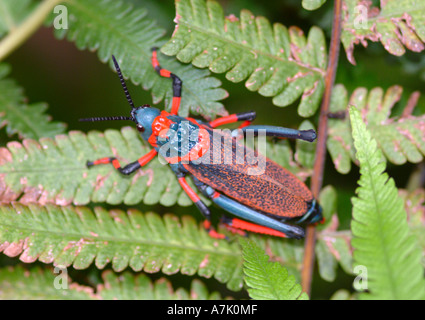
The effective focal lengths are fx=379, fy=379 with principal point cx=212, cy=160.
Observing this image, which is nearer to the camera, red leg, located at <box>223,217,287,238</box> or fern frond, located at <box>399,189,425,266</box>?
fern frond, located at <box>399,189,425,266</box>

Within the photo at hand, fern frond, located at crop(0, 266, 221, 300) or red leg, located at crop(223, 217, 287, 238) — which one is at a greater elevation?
red leg, located at crop(223, 217, 287, 238)

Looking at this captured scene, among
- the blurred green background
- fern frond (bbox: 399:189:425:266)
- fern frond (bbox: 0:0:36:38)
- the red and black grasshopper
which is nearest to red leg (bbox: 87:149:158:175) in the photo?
the red and black grasshopper

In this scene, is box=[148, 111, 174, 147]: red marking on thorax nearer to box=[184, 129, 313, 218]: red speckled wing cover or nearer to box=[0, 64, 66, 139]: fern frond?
box=[184, 129, 313, 218]: red speckled wing cover

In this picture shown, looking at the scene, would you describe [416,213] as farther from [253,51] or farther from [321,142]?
[253,51]

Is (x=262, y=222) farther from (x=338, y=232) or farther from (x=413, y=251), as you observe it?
(x=413, y=251)

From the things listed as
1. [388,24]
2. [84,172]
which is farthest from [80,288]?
[388,24]

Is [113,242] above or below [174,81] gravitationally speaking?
below

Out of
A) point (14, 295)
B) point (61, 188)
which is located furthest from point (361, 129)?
point (14, 295)
